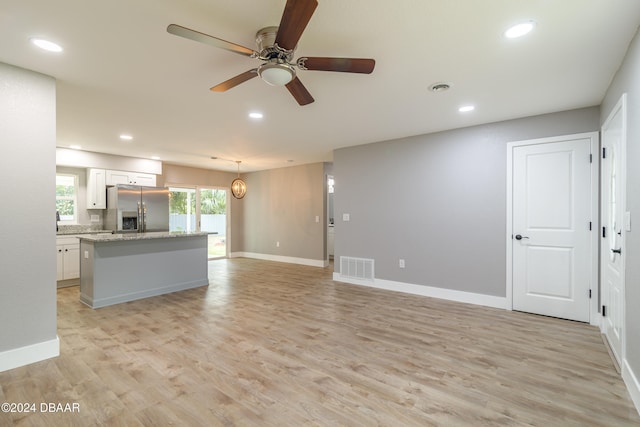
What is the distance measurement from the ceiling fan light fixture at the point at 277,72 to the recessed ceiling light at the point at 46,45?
5.37 ft

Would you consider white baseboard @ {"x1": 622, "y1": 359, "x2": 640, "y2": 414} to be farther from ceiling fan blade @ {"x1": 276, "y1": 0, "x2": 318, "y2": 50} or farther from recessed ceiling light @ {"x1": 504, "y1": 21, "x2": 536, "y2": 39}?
ceiling fan blade @ {"x1": 276, "y1": 0, "x2": 318, "y2": 50}

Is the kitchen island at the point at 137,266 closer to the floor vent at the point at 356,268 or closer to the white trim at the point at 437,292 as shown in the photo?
the floor vent at the point at 356,268

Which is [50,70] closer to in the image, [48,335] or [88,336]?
[48,335]

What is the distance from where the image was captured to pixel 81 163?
19.3 feet

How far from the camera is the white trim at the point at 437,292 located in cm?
408

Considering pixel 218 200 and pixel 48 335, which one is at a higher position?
pixel 218 200

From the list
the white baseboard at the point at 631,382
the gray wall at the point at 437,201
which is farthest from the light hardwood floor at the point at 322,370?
the gray wall at the point at 437,201

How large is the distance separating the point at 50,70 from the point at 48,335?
2.39m

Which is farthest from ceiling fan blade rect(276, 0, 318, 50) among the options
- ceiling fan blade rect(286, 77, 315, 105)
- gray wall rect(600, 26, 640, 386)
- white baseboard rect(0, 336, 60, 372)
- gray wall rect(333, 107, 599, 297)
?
gray wall rect(333, 107, 599, 297)

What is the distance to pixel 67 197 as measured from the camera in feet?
19.7

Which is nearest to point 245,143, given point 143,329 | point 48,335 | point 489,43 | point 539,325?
point 143,329

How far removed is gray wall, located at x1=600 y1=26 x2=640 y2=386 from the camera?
2025 millimetres

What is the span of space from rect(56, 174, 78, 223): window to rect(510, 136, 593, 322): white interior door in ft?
26.1

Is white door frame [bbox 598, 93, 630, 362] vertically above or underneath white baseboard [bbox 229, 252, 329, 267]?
above
